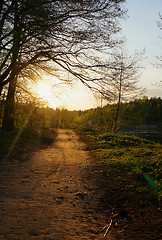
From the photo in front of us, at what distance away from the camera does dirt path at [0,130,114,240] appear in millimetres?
3118

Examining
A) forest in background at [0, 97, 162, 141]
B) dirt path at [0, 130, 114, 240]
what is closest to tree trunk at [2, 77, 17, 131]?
forest in background at [0, 97, 162, 141]

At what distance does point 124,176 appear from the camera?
6285 millimetres

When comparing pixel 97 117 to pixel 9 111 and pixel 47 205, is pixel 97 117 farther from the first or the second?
pixel 47 205

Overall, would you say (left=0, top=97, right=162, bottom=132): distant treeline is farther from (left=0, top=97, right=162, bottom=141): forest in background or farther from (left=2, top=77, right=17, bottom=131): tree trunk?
(left=2, top=77, right=17, bottom=131): tree trunk

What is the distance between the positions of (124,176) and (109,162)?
79.6 inches

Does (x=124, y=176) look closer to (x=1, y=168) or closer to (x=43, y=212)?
(x=43, y=212)

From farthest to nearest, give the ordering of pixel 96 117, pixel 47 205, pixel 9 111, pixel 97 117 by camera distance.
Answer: pixel 96 117 < pixel 97 117 < pixel 9 111 < pixel 47 205

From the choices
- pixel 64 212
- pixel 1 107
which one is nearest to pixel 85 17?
pixel 64 212

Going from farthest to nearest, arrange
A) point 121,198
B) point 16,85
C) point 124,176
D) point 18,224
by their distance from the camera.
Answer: point 16,85, point 124,176, point 121,198, point 18,224

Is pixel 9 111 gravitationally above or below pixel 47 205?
above

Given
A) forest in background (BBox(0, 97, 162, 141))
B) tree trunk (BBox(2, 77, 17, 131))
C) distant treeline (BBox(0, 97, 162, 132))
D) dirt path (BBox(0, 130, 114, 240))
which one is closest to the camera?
dirt path (BBox(0, 130, 114, 240))

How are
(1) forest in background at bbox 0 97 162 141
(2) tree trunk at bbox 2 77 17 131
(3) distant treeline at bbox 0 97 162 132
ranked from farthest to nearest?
(3) distant treeline at bbox 0 97 162 132, (1) forest in background at bbox 0 97 162 141, (2) tree trunk at bbox 2 77 17 131

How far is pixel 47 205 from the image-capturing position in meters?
4.14

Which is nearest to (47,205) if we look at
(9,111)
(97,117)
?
(9,111)
